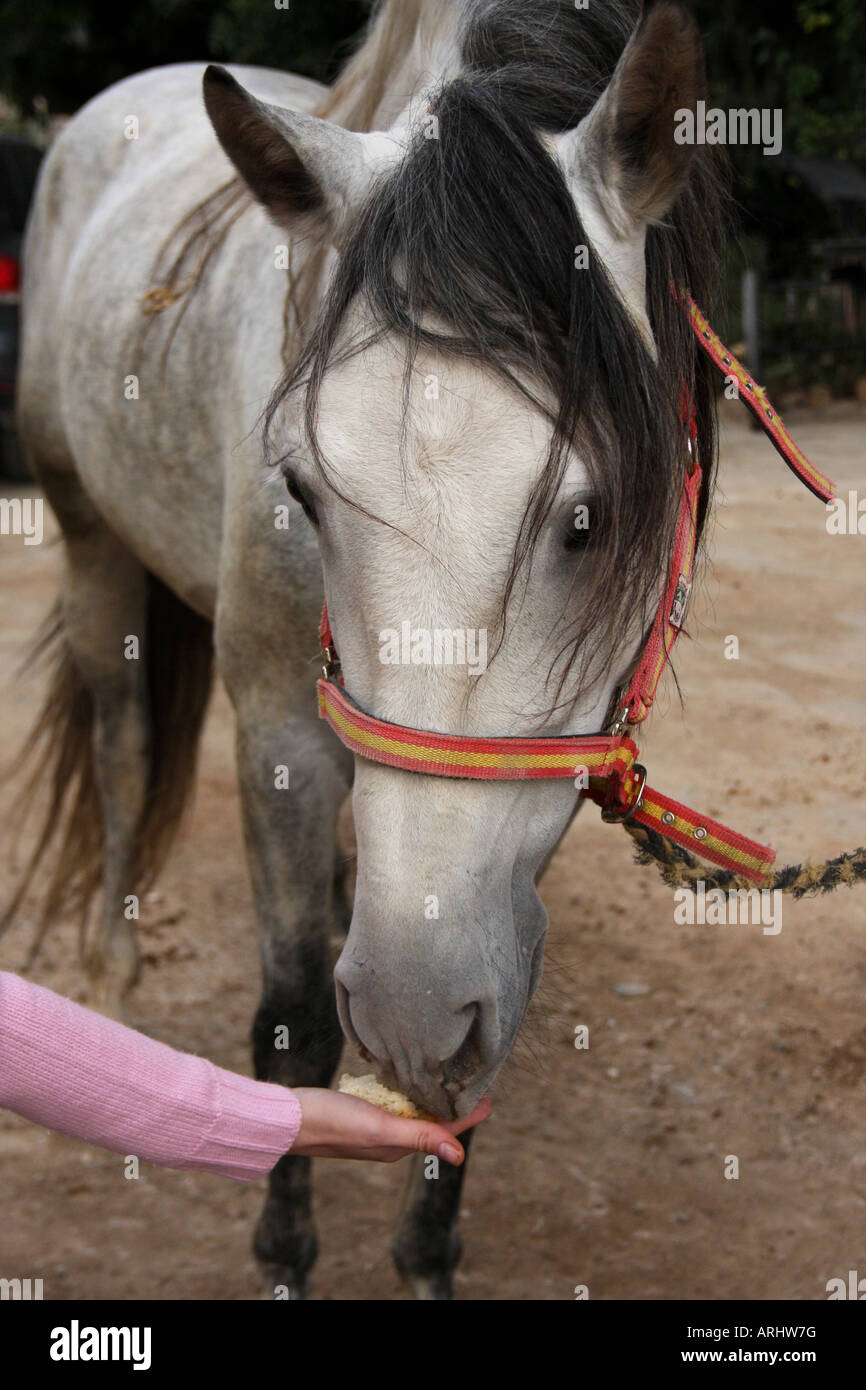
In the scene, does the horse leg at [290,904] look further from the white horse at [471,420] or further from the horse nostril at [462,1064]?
the horse nostril at [462,1064]

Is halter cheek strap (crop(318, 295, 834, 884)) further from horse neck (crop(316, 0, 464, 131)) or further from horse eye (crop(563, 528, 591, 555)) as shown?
horse neck (crop(316, 0, 464, 131))

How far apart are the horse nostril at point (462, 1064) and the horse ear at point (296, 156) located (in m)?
1.00

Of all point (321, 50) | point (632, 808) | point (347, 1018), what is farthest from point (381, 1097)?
point (321, 50)

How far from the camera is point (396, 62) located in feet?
7.20

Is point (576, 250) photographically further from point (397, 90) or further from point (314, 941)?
point (314, 941)

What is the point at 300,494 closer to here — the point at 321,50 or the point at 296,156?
the point at 296,156

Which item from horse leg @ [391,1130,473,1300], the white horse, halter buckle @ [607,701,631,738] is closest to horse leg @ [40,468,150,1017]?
horse leg @ [391,1130,473,1300]

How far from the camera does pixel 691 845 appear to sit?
173cm

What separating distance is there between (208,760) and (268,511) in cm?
313

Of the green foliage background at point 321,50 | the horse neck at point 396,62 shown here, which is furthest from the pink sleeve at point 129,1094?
the green foliage background at point 321,50

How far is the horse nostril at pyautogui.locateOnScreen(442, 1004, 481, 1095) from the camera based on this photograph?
1.47 meters

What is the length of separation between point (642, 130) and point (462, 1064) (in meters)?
1.10

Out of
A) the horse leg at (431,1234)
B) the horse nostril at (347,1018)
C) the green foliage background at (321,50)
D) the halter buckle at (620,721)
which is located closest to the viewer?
the horse nostril at (347,1018)

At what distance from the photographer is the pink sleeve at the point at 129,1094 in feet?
4.89
